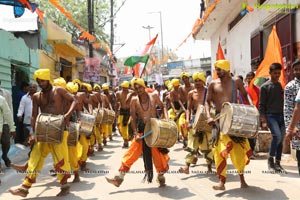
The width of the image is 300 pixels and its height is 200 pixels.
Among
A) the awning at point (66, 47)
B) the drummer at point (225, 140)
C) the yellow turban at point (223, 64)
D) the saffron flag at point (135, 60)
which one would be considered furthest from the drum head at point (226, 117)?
the awning at point (66, 47)

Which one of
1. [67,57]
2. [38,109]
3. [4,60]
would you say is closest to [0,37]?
[4,60]

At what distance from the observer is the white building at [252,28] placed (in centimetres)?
1111

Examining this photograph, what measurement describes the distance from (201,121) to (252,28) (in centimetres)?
896

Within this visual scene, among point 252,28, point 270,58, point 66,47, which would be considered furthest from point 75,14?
point 270,58

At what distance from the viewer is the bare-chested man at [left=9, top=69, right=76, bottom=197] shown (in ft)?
19.7

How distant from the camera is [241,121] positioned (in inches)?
223

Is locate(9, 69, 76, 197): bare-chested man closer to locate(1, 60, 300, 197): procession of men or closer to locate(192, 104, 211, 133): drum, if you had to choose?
locate(1, 60, 300, 197): procession of men

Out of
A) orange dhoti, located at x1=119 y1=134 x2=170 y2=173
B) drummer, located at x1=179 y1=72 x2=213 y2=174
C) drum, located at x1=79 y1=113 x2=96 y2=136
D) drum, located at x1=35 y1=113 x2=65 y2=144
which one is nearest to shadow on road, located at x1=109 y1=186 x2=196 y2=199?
orange dhoti, located at x1=119 y1=134 x2=170 y2=173

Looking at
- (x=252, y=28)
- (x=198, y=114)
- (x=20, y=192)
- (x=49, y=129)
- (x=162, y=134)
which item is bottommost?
(x=20, y=192)

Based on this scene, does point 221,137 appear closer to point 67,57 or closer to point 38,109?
point 38,109

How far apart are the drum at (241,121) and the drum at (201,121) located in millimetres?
1709

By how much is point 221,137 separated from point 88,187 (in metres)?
2.34

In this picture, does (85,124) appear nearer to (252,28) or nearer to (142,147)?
(142,147)

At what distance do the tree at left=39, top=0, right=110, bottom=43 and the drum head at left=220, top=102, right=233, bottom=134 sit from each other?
123 ft
